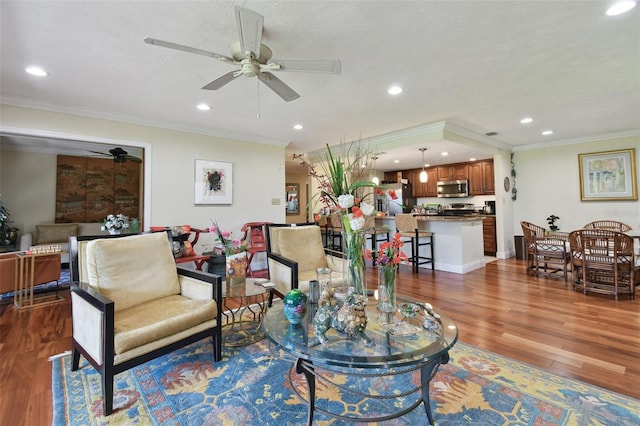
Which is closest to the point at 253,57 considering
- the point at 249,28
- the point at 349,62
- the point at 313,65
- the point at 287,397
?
the point at 249,28

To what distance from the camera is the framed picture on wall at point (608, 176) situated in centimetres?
511

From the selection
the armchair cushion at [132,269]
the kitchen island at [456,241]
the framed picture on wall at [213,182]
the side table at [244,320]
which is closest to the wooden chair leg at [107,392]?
the armchair cushion at [132,269]

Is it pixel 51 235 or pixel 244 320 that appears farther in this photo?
pixel 51 235

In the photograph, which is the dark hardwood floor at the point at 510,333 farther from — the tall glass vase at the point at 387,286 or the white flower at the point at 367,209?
the white flower at the point at 367,209

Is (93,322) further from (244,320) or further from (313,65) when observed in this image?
(313,65)

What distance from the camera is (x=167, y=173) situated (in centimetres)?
440

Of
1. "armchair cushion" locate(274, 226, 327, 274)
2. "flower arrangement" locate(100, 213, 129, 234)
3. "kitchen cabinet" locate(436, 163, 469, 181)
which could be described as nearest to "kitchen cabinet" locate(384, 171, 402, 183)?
"kitchen cabinet" locate(436, 163, 469, 181)

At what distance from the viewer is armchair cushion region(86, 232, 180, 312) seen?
201 centimetres

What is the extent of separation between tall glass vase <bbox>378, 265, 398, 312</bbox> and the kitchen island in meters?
3.37

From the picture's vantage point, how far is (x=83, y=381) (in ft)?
6.09

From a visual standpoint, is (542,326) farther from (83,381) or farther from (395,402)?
(83,381)

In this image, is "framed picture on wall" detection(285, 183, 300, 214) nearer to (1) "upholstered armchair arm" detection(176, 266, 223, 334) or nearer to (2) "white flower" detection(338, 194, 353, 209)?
(1) "upholstered armchair arm" detection(176, 266, 223, 334)

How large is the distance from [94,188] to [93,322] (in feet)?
20.8

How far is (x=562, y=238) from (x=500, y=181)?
2175 millimetres
